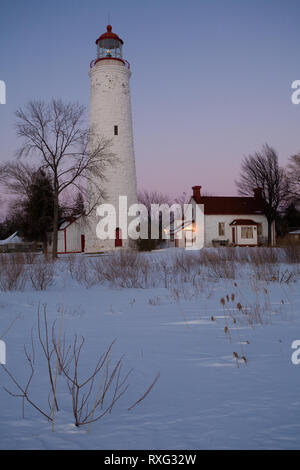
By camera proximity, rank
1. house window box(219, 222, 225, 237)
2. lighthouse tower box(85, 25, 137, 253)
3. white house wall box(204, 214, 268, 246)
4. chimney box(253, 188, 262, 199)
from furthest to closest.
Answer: chimney box(253, 188, 262, 199) < house window box(219, 222, 225, 237) < white house wall box(204, 214, 268, 246) < lighthouse tower box(85, 25, 137, 253)

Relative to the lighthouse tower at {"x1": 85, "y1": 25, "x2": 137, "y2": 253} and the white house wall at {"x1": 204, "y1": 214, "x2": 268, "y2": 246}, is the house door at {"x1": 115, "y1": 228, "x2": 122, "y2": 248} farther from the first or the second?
the white house wall at {"x1": 204, "y1": 214, "x2": 268, "y2": 246}

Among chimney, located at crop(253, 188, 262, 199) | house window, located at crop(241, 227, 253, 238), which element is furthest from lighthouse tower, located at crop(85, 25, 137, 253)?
chimney, located at crop(253, 188, 262, 199)

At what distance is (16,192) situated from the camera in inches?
938

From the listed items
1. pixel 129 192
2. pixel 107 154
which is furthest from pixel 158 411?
pixel 129 192

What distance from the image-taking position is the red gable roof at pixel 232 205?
3379 centimetres

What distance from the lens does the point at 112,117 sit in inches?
1041

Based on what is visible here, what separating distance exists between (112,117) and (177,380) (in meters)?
26.1

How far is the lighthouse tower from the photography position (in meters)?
26.2

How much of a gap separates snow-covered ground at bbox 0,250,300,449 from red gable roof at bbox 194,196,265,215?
93.7 ft

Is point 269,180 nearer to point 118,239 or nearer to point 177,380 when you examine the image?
point 118,239

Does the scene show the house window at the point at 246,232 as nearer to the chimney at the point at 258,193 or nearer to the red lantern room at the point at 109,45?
the chimney at the point at 258,193

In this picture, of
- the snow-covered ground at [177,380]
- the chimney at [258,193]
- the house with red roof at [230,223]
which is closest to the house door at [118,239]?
the house with red roof at [230,223]

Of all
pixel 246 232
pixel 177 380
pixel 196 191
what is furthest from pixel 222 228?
pixel 177 380
